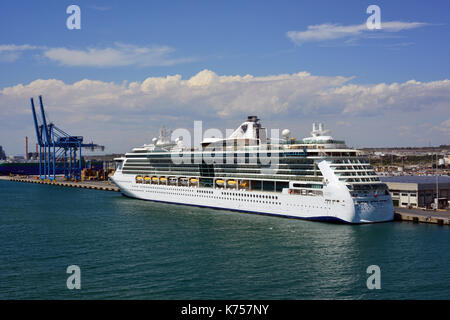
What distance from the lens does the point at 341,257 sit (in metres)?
27.2

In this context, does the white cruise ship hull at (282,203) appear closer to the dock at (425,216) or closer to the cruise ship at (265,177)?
the cruise ship at (265,177)

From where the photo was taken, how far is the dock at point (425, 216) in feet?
125

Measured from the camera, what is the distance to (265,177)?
4444 centimetres

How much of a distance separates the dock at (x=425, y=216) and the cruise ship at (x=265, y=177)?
234 cm

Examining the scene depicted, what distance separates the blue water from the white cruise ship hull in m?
0.94

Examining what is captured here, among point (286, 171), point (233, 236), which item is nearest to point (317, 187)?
point (286, 171)

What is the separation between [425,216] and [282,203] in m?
12.8
